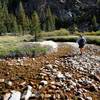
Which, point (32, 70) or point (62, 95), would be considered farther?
point (32, 70)

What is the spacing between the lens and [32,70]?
20109 mm

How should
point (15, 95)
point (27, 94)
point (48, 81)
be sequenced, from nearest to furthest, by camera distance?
point (15, 95)
point (27, 94)
point (48, 81)

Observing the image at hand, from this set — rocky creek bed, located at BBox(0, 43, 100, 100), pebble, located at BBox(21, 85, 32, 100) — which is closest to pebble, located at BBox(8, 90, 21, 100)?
rocky creek bed, located at BBox(0, 43, 100, 100)

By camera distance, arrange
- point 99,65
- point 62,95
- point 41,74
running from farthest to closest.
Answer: point 99,65 < point 41,74 < point 62,95

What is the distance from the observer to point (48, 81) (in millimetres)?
18000

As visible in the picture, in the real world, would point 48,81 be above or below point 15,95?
above

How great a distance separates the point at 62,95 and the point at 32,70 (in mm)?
4796

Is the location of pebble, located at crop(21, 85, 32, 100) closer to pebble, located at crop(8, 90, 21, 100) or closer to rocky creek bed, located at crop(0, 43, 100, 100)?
rocky creek bed, located at crop(0, 43, 100, 100)

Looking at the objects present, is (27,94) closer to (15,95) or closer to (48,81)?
(15,95)

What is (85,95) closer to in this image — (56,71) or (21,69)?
(56,71)

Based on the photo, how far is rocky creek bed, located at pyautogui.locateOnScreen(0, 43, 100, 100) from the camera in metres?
15.9

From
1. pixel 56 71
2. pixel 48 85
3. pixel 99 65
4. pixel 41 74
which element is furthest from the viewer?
pixel 99 65

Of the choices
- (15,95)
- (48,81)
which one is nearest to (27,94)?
(15,95)

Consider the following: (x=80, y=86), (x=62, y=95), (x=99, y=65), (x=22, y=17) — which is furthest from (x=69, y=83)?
(x=22, y=17)
